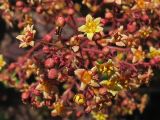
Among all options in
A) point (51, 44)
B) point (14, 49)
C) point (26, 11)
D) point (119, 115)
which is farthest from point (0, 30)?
point (51, 44)

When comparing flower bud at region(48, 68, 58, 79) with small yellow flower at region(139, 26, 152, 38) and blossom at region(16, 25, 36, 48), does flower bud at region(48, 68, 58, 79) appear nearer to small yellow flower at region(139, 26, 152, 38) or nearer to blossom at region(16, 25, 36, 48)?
blossom at region(16, 25, 36, 48)

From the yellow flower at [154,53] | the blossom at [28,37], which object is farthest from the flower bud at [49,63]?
the yellow flower at [154,53]

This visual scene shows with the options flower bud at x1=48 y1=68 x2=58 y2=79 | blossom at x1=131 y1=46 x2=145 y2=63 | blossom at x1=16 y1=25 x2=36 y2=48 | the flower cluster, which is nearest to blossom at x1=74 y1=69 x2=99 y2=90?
the flower cluster

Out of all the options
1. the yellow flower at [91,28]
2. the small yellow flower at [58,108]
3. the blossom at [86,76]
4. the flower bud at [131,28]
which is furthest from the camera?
the flower bud at [131,28]

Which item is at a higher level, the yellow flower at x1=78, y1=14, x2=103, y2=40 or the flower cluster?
the yellow flower at x1=78, y1=14, x2=103, y2=40

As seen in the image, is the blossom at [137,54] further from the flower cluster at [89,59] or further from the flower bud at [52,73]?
the flower bud at [52,73]

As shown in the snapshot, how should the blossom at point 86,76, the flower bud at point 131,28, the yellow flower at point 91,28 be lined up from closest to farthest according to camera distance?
the blossom at point 86,76, the yellow flower at point 91,28, the flower bud at point 131,28

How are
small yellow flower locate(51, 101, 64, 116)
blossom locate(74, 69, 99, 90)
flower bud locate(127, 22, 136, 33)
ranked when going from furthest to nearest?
1. flower bud locate(127, 22, 136, 33)
2. small yellow flower locate(51, 101, 64, 116)
3. blossom locate(74, 69, 99, 90)

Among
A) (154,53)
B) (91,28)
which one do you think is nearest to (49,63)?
(91,28)

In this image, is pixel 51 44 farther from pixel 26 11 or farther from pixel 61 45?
pixel 26 11
